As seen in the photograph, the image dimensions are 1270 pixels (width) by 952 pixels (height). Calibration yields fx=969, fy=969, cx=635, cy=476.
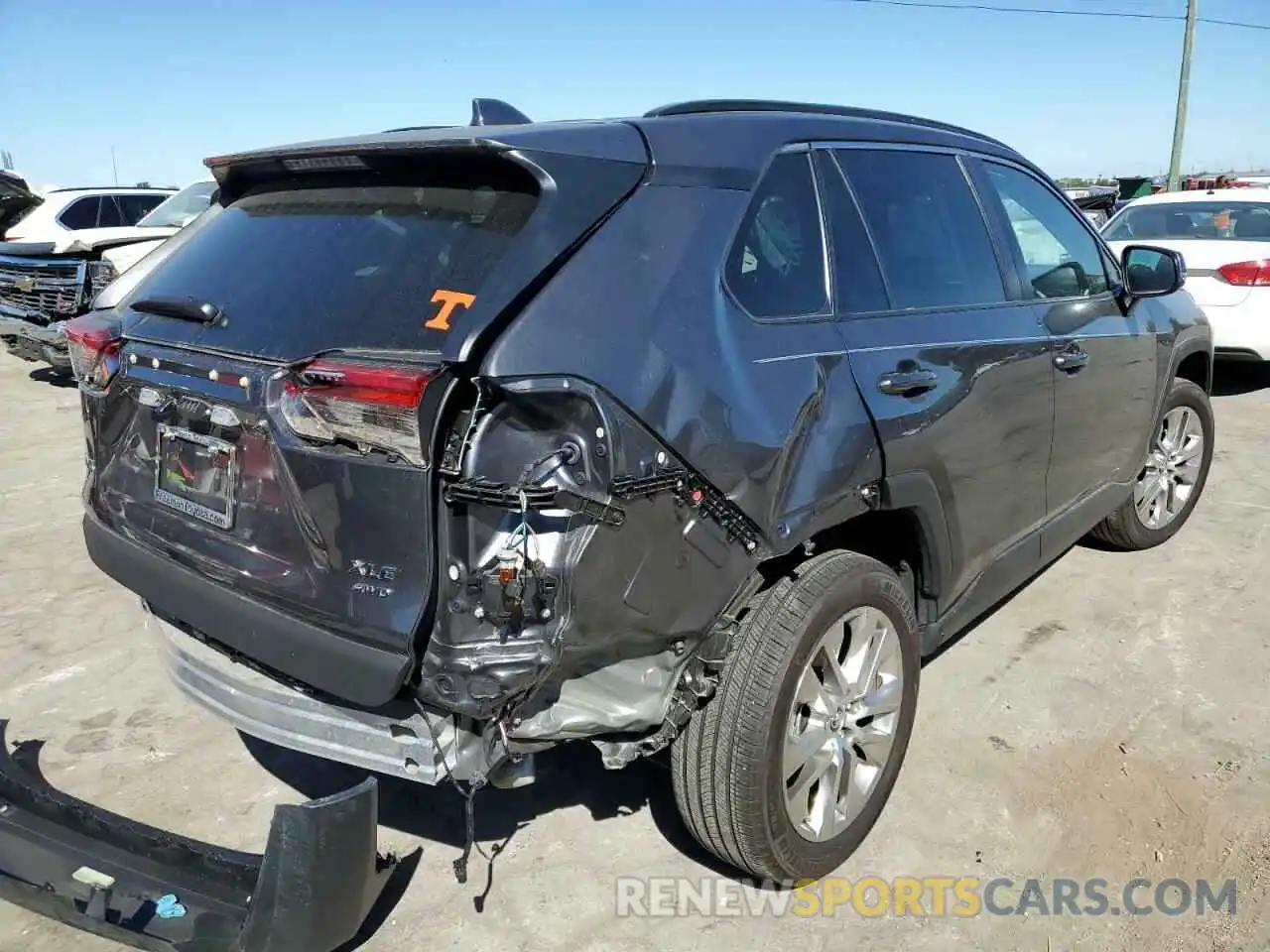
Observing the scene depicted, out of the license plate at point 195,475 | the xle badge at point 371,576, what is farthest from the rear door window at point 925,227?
the license plate at point 195,475

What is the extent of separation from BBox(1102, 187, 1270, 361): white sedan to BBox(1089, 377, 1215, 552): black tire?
309 cm

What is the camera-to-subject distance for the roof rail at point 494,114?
2.72 m

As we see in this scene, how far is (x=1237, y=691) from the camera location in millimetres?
3639

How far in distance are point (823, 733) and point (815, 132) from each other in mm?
1671

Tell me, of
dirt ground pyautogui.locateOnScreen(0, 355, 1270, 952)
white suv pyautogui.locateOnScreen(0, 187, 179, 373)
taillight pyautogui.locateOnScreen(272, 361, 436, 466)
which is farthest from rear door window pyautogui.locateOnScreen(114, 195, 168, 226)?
taillight pyautogui.locateOnScreen(272, 361, 436, 466)

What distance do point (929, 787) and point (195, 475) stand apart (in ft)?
7.75

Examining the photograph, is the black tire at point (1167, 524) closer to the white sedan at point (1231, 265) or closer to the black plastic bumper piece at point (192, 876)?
the white sedan at point (1231, 265)

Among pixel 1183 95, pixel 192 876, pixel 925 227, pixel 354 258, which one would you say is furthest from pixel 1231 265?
pixel 1183 95

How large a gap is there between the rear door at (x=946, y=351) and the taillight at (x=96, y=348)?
1954mm

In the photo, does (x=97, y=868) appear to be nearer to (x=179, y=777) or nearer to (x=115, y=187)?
(x=179, y=777)

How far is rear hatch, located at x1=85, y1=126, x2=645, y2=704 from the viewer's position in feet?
6.47

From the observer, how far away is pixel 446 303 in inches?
80.7

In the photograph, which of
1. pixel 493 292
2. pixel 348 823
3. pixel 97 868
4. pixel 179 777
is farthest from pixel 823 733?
pixel 179 777

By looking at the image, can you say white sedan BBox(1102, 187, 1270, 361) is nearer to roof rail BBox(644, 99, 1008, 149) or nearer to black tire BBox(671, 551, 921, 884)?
roof rail BBox(644, 99, 1008, 149)
